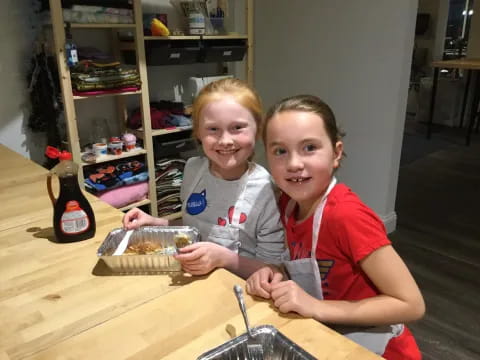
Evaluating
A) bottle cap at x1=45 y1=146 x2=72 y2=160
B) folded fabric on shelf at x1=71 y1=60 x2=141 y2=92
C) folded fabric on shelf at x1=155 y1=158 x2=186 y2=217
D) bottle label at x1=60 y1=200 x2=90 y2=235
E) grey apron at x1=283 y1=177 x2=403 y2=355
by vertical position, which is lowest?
folded fabric on shelf at x1=155 y1=158 x2=186 y2=217

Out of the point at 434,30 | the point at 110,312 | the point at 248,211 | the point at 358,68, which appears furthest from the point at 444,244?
the point at 434,30

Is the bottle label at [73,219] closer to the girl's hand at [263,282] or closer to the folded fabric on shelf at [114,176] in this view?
the girl's hand at [263,282]

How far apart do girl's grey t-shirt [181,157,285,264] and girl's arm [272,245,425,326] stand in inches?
13.0

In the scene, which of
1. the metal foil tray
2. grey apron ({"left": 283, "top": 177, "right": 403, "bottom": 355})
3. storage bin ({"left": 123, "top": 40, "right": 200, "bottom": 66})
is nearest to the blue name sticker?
grey apron ({"left": 283, "top": 177, "right": 403, "bottom": 355})

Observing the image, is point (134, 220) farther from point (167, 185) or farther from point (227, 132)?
point (167, 185)

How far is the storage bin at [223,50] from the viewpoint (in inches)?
110

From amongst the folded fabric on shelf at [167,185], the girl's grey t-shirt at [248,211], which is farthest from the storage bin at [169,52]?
the girl's grey t-shirt at [248,211]

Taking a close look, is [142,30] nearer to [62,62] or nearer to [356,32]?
[62,62]

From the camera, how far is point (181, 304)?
89 centimetres

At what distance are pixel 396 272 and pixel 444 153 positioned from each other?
4410mm

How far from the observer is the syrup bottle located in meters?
1.13

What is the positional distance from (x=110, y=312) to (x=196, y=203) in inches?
20.3

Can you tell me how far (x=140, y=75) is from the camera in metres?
2.48

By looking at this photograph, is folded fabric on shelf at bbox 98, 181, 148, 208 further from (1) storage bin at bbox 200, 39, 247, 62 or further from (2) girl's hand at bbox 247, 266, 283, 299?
(2) girl's hand at bbox 247, 266, 283, 299
